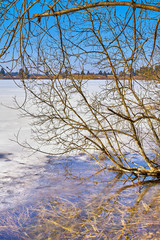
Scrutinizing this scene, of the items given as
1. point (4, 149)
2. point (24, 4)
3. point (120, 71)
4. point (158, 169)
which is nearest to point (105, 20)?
point (120, 71)

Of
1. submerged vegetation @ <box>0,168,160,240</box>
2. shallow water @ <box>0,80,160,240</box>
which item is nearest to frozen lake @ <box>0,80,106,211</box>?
shallow water @ <box>0,80,160,240</box>

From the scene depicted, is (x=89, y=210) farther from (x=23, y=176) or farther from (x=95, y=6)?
(x=95, y=6)

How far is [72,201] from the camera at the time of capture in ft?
14.3

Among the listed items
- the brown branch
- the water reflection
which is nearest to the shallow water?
the water reflection

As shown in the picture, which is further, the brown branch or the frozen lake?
the frozen lake

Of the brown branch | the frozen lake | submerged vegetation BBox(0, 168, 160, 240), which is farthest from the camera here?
the frozen lake

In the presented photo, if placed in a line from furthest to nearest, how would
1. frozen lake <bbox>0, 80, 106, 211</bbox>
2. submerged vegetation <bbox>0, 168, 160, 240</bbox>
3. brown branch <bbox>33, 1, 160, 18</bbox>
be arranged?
frozen lake <bbox>0, 80, 106, 211</bbox> < submerged vegetation <bbox>0, 168, 160, 240</bbox> < brown branch <bbox>33, 1, 160, 18</bbox>

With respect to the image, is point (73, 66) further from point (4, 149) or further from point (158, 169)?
point (4, 149)

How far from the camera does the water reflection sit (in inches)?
133

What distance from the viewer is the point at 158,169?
5297 millimetres

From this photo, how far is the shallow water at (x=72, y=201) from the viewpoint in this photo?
3430mm

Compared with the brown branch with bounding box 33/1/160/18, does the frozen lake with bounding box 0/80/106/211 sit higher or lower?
lower

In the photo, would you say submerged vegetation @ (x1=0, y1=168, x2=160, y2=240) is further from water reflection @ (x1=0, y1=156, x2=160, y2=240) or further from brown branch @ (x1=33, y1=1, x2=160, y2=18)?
brown branch @ (x1=33, y1=1, x2=160, y2=18)

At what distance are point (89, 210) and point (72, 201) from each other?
1.32 ft
